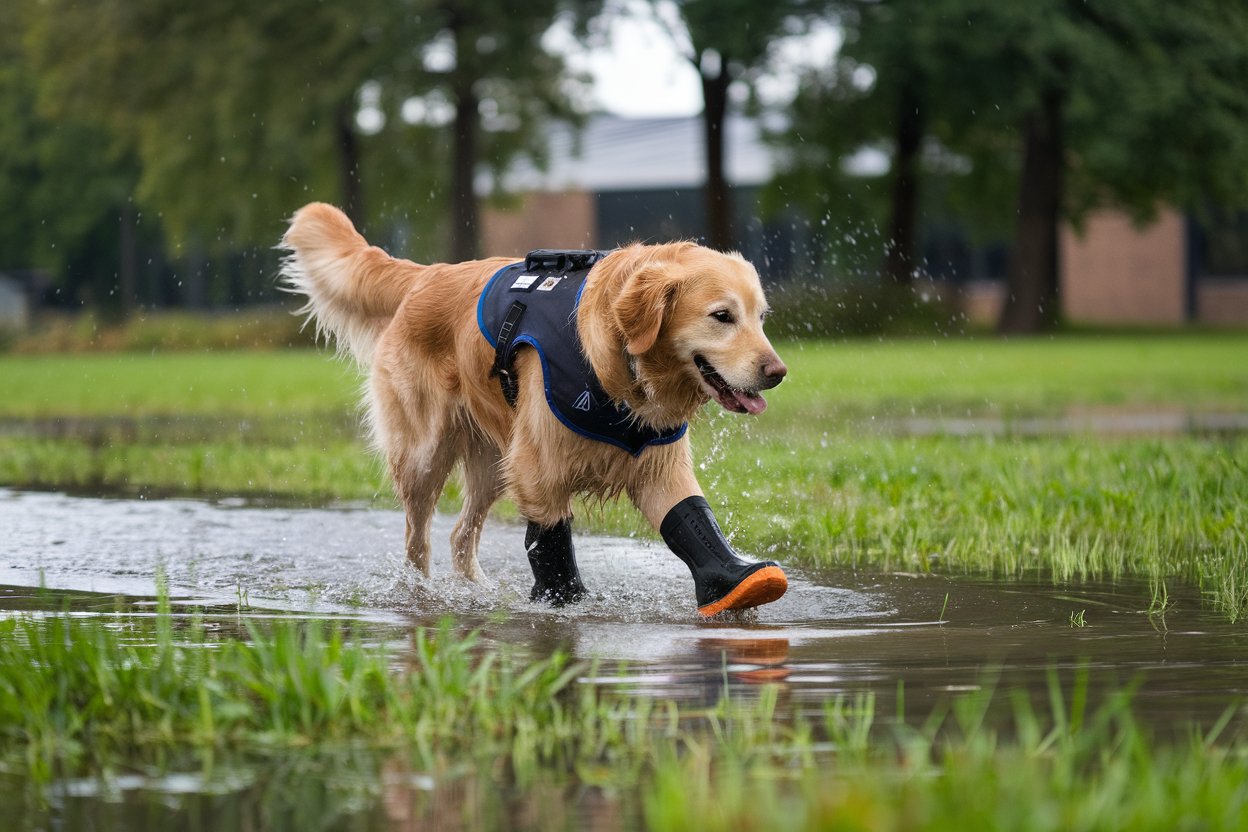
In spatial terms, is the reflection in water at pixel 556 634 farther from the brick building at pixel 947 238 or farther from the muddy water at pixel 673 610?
the brick building at pixel 947 238

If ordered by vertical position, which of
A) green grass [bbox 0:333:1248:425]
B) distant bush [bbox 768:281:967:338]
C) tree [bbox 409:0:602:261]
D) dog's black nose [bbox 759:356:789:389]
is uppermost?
tree [bbox 409:0:602:261]

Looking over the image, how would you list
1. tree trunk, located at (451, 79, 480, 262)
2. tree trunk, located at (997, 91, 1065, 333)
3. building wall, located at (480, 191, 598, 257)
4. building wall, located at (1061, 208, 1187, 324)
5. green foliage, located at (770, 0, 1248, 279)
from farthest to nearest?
building wall, located at (480, 191, 598, 257)
building wall, located at (1061, 208, 1187, 324)
tree trunk, located at (997, 91, 1065, 333)
tree trunk, located at (451, 79, 480, 262)
green foliage, located at (770, 0, 1248, 279)

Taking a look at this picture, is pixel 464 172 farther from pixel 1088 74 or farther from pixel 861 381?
pixel 861 381

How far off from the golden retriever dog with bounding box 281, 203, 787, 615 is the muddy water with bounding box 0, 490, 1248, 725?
0.83ft

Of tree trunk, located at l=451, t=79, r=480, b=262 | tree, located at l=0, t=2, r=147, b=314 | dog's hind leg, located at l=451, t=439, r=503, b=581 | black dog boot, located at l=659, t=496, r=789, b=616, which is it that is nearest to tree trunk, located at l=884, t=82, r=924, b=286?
tree trunk, located at l=451, t=79, r=480, b=262

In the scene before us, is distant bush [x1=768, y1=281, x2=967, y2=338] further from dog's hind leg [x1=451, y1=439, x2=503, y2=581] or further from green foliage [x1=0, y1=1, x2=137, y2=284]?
green foliage [x1=0, y1=1, x2=137, y2=284]

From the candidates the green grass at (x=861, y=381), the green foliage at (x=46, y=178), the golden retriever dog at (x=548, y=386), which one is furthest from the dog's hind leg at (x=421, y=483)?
the green foliage at (x=46, y=178)

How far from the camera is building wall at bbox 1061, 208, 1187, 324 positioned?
41250 millimetres

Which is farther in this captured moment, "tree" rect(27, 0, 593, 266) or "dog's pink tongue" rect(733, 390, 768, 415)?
"tree" rect(27, 0, 593, 266)

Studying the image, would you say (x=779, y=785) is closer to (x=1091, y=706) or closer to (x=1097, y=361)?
(x=1091, y=706)

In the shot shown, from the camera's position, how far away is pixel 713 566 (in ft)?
16.7

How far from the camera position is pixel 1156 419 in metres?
13.1

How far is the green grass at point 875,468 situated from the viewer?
662 centimetres

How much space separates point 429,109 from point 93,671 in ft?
98.7
